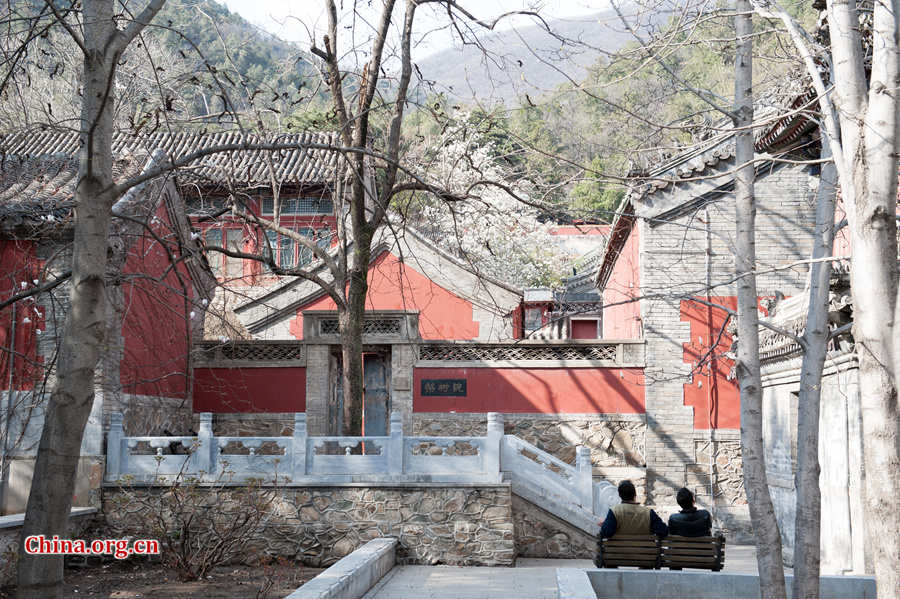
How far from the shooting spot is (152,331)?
13930mm

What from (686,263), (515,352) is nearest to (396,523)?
(515,352)

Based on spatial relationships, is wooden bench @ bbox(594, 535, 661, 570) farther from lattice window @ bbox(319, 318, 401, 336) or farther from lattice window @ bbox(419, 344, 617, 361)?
lattice window @ bbox(319, 318, 401, 336)

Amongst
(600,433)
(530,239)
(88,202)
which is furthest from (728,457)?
(530,239)

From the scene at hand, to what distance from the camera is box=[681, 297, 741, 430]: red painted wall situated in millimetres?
15641

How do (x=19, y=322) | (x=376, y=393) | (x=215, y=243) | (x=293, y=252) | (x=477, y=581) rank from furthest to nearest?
(x=215, y=243)
(x=293, y=252)
(x=376, y=393)
(x=19, y=322)
(x=477, y=581)

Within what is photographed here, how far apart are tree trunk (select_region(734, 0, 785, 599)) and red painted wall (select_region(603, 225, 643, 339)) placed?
7.76 m

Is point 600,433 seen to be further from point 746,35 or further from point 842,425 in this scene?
point 746,35

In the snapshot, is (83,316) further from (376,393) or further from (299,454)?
(376,393)

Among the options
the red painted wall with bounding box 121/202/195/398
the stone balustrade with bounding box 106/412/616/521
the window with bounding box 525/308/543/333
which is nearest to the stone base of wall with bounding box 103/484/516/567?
the stone balustrade with bounding box 106/412/616/521

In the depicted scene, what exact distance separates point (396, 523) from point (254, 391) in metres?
4.94

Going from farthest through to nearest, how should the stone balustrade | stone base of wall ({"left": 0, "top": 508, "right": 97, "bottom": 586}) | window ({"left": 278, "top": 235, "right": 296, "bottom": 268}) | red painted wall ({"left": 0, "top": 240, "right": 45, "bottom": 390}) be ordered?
window ({"left": 278, "top": 235, "right": 296, "bottom": 268})
the stone balustrade
red painted wall ({"left": 0, "top": 240, "right": 45, "bottom": 390})
stone base of wall ({"left": 0, "top": 508, "right": 97, "bottom": 586})

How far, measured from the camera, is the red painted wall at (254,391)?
15.9 m

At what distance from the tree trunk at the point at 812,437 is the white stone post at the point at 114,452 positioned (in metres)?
9.20

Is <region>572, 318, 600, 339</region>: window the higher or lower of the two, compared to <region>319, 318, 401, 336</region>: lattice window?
higher
